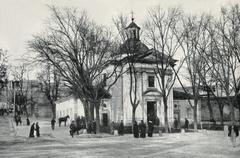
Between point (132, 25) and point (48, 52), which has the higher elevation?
point (132, 25)

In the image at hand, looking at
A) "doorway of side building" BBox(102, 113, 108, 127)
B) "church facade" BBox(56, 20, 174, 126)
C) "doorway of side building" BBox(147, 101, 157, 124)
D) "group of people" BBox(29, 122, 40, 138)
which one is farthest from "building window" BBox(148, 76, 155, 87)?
"group of people" BBox(29, 122, 40, 138)

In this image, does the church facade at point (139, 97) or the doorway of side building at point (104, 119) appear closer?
the church facade at point (139, 97)

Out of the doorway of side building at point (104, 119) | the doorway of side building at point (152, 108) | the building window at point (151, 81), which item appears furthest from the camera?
the doorway of side building at point (104, 119)

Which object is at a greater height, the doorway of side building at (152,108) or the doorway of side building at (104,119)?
the doorway of side building at (152,108)

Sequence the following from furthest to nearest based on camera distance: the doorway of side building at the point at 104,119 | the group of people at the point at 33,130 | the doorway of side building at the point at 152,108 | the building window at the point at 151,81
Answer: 1. the doorway of side building at the point at 104,119
2. the building window at the point at 151,81
3. the doorway of side building at the point at 152,108
4. the group of people at the point at 33,130

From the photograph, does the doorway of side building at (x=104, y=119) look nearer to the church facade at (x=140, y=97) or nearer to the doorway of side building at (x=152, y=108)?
the church facade at (x=140, y=97)

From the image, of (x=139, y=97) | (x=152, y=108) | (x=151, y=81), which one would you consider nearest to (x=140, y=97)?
(x=139, y=97)

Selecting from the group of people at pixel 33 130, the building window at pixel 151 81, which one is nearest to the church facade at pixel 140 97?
the building window at pixel 151 81

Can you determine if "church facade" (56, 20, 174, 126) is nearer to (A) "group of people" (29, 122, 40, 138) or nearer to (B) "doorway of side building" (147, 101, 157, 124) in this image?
(B) "doorway of side building" (147, 101, 157, 124)

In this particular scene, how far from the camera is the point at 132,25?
41.1m

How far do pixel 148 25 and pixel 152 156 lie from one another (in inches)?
693

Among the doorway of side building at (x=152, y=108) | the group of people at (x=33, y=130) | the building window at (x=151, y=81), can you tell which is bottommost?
the group of people at (x=33, y=130)

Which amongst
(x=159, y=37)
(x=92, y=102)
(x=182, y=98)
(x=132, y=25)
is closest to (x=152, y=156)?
(x=92, y=102)

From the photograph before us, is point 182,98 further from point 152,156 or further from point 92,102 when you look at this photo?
point 152,156
